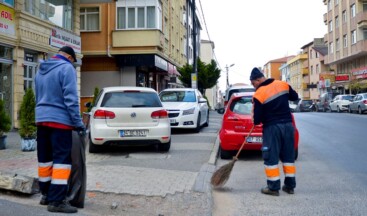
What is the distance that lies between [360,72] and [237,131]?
4520 cm

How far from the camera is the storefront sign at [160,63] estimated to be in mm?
25531

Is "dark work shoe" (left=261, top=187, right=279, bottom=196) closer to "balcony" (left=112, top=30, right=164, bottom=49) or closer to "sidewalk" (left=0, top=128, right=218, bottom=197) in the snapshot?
"sidewalk" (left=0, top=128, right=218, bottom=197)

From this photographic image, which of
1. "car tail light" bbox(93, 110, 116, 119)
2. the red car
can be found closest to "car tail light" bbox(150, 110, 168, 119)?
"car tail light" bbox(93, 110, 116, 119)

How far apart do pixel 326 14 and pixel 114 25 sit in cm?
4621

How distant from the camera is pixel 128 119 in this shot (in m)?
9.66

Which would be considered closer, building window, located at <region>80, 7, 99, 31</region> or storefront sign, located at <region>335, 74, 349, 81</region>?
building window, located at <region>80, 7, 99, 31</region>

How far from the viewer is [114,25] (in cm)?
2548

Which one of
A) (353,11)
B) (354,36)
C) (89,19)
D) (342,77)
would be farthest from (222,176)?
(342,77)

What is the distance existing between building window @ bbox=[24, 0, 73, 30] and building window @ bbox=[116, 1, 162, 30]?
5.62 m

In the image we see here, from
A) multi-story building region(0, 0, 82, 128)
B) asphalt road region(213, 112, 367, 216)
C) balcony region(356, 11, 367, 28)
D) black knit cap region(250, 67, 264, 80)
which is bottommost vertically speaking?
asphalt road region(213, 112, 367, 216)

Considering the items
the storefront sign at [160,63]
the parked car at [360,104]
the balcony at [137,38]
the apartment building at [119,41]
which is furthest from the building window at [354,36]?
the balcony at [137,38]

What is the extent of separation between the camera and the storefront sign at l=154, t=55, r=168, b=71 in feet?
83.8

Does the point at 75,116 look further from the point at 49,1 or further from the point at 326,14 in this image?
the point at 326,14

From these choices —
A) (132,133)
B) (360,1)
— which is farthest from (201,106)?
(360,1)
